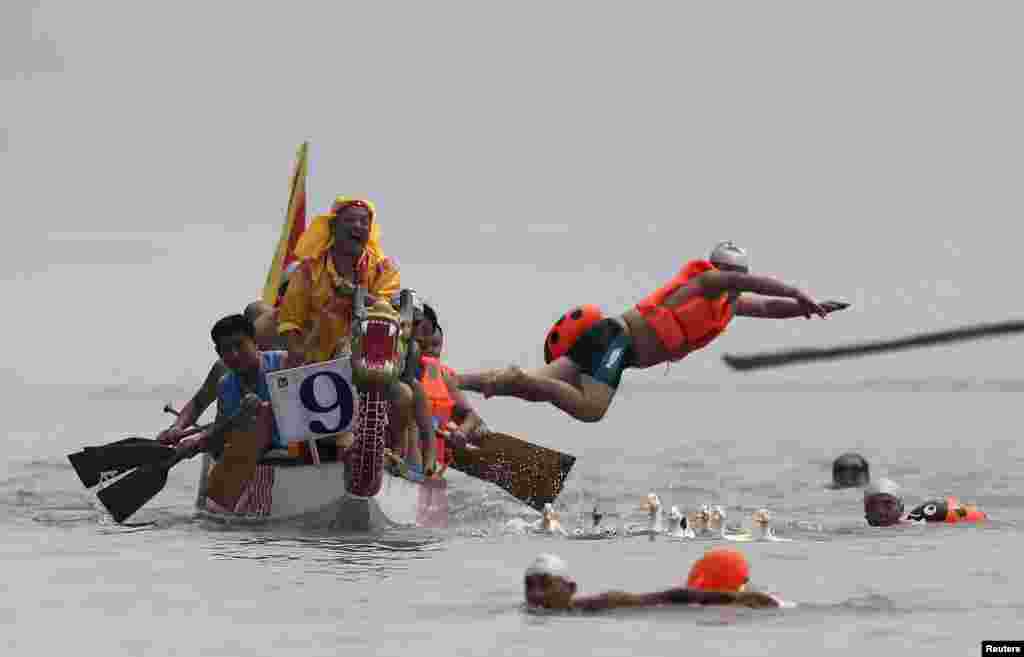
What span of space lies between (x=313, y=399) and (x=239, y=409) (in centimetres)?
119

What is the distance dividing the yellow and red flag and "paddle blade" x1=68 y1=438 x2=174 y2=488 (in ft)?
12.6

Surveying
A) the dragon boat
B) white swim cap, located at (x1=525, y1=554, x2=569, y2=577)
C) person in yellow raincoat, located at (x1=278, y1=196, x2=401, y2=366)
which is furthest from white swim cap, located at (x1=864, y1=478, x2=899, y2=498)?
white swim cap, located at (x1=525, y1=554, x2=569, y2=577)

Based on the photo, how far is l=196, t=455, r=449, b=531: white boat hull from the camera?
69.3ft

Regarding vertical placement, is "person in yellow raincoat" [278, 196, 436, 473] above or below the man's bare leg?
above

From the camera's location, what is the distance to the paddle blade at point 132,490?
75.5 ft

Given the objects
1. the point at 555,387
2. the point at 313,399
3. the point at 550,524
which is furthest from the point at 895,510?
the point at 313,399

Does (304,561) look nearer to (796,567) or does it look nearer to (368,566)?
(368,566)

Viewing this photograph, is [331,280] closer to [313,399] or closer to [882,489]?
[313,399]

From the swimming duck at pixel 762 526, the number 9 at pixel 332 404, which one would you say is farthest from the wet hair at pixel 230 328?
the swimming duck at pixel 762 526

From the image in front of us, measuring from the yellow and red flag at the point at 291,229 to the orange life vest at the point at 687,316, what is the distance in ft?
21.0

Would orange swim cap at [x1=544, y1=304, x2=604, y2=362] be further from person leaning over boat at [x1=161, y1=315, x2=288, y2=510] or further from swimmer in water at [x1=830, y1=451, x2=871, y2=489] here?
swimmer in water at [x1=830, y1=451, x2=871, y2=489]

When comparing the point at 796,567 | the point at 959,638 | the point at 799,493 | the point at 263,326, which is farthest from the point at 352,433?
the point at 799,493

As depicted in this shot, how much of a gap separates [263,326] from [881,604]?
9.50m

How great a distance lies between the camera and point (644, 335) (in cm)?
2189
